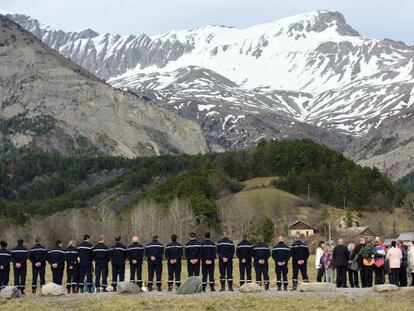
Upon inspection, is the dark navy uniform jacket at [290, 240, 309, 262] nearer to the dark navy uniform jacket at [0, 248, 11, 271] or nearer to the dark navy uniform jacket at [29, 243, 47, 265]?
the dark navy uniform jacket at [29, 243, 47, 265]

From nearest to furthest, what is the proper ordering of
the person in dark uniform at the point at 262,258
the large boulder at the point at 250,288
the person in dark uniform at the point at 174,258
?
the large boulder at the point at 250,288 → the person in dark uniform at the point at 174,258 → the person in dark uniform at the point at 262,258

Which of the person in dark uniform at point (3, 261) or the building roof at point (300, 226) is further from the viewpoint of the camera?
the building roof at point (300, 226)

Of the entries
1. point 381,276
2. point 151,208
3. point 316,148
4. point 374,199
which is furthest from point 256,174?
point 381,276

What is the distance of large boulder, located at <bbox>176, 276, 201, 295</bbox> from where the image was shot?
38906 mm

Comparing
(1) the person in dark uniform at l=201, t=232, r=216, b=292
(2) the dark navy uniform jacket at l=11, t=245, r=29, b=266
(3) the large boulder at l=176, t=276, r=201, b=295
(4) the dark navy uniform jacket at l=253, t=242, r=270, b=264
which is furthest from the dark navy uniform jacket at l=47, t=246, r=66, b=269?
(4) the dark navy uniform jacket at l=253, t=242, r=270, b=264

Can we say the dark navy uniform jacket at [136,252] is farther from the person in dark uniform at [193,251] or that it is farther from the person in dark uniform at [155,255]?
the person in dark uniform at [193,251]

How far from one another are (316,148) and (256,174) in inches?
601

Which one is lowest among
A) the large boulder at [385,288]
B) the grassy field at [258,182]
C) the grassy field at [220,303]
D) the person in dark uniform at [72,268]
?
the grassy field at [220,303]

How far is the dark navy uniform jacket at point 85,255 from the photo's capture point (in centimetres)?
4153

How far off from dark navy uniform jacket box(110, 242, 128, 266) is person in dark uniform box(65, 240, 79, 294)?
5.85 ft

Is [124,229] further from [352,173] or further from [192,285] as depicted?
[192,285]

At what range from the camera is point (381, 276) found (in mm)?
41938

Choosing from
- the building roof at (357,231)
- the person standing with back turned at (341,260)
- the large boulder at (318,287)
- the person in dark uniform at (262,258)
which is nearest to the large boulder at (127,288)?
the person in dark uniform at (262,258)

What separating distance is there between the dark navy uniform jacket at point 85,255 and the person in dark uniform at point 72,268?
0.32 m
